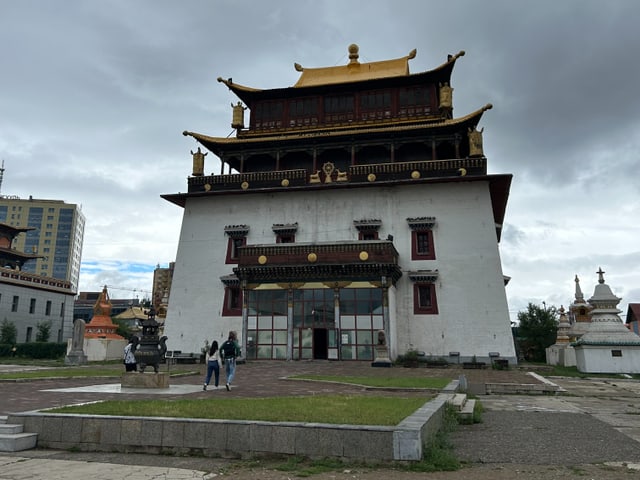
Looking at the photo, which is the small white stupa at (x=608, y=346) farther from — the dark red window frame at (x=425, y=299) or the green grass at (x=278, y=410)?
the green grass at (x=278, y=410)

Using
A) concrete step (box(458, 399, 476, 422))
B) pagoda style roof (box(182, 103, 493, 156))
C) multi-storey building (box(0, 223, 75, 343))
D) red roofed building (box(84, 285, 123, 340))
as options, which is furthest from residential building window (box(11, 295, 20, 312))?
concrete step (box(458, 399, 476, 422))

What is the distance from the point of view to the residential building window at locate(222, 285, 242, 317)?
33.1 meters

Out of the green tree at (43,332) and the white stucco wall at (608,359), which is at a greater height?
the green tree at (43,332)

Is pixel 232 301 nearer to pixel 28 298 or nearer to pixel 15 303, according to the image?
pixel 15 303

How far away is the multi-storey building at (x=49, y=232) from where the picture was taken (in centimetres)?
13762

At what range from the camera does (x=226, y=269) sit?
34469 mm

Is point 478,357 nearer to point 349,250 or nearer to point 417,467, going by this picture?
point 349,250

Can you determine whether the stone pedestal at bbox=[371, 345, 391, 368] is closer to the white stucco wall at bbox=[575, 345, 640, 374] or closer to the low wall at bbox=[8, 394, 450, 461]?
the white stucco wall at bbox=[575, 345, 640, 374]

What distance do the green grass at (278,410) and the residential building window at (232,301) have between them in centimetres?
2331

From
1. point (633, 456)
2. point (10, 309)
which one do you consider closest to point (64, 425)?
point (633, 456)

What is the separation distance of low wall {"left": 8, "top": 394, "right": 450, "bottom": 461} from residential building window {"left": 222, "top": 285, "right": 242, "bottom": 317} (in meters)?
25.1

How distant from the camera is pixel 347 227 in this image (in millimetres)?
33625

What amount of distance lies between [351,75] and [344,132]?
807 centimetres

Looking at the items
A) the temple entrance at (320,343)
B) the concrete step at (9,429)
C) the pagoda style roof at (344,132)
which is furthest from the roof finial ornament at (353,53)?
the concrete step at (9,429)
